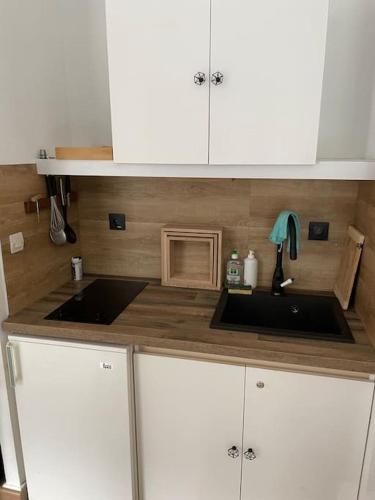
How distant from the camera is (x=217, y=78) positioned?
4.30 feet

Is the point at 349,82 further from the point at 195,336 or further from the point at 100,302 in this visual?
the point at 100,302

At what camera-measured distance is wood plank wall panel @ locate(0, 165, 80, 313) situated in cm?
144

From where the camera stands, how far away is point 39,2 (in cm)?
155

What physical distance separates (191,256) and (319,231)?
0.61 metres

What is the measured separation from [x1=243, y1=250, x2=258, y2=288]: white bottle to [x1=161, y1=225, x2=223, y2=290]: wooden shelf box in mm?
121

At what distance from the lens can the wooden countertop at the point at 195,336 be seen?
124 cm

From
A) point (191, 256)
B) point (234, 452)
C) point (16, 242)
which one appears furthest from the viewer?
point (191, 256)

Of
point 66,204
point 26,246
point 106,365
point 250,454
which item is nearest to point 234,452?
point 250,454

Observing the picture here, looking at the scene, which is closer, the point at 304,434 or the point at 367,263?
the point at 304,434

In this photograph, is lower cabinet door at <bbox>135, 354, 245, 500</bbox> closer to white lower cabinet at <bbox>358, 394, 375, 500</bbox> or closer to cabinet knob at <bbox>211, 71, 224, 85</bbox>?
white lower cabinet at <bbox>358, 394, 375, 500</bbox>

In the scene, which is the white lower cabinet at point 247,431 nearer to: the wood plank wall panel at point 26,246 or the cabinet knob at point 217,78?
the wood plank wall panel at point 26,246

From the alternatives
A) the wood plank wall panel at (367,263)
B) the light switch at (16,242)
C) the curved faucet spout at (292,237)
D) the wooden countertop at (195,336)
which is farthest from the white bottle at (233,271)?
the light switch at (16,242)

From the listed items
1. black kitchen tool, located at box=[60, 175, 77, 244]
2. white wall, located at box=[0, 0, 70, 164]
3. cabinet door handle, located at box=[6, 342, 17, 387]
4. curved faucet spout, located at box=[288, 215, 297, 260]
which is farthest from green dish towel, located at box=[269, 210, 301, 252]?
cabinet door handle, located at box=[6, 342, 17, 387]

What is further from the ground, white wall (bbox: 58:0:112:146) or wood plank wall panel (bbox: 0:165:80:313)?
white wall (bbox: 58:0:112:146)
